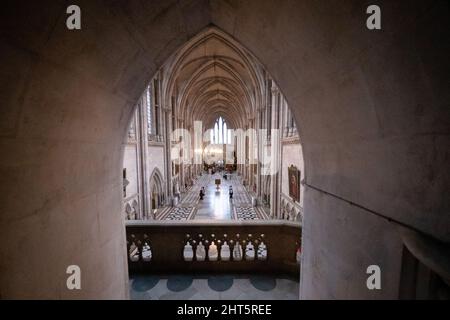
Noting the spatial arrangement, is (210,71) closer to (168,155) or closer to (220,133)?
(168,155)

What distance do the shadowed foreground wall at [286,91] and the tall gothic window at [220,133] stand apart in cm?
4419

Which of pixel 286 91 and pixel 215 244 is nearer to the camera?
pixel 286 91

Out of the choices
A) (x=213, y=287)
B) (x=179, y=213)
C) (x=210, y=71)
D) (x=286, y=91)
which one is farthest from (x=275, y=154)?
(x=210, y=71)

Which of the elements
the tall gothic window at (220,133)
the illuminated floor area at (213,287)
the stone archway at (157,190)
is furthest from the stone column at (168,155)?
the tall gothic window at (220,133)

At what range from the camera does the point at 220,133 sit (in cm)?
4650

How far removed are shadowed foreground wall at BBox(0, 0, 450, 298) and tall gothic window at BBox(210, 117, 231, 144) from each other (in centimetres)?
4419

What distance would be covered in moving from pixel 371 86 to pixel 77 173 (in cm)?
207

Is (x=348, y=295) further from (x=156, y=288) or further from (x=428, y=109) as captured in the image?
(x=156, y=288)

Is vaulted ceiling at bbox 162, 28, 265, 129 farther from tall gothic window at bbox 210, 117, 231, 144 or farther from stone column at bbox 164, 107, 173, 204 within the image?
tall gothic window at bbox 210, 117, 231, 144

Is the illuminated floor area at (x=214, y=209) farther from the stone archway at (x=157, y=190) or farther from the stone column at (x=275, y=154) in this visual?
the stone column at (x=275, y=154)

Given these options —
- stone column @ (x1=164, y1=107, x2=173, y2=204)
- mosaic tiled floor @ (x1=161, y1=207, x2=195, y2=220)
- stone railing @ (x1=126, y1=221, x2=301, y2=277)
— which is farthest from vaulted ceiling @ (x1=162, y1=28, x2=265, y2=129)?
stone railing @ (x1=126, y1=221, x2=301, y2=277)

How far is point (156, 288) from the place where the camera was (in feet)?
10.4

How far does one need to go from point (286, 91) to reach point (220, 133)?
44702mm

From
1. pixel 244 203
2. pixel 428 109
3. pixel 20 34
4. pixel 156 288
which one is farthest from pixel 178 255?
pixel 244 203
